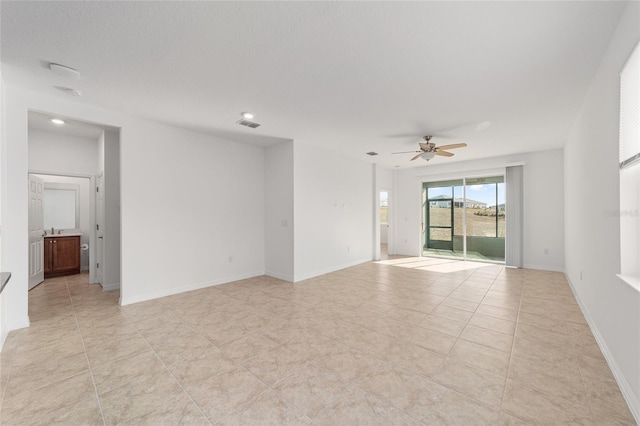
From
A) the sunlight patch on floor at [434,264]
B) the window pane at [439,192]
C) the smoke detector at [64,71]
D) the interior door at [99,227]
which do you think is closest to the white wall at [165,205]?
the smoke detector at [64,71]

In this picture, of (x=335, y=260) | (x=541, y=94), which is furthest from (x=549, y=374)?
(x=335, y=260)

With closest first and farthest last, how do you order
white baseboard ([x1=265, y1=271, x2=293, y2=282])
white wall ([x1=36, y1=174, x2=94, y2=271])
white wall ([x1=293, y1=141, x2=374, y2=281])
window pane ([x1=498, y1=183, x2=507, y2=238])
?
white baseboard ([x1=265, y1=271, x2=293, y2=282]), white wall ([x1=293, y1=141, x2=374, y2=281]), white wall ([x1=36, y1=174, x2=94, y2=271]), window pane ([x1=498, y1=183, x2=507, y2=238])

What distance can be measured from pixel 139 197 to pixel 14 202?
122cm

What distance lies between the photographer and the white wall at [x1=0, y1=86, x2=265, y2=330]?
2.98 meters

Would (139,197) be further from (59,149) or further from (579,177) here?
(579,177)

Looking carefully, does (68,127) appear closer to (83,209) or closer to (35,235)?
(35,235)

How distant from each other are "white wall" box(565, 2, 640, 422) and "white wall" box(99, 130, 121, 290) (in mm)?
6322

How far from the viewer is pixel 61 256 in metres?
5.35

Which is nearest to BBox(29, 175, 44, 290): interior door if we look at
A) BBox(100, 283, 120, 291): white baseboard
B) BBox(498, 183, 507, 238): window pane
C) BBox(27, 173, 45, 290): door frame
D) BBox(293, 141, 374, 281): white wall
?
BBox(27, 173, 45, 290): door frame

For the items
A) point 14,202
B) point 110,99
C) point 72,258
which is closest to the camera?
point 14,202

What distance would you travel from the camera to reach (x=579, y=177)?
3.54 meters

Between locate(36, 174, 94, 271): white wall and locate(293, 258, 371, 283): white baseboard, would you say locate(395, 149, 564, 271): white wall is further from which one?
locate(36, 174, 94, 271): white wall

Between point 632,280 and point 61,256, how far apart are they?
8353 millimetres

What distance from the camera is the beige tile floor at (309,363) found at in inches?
67.3
